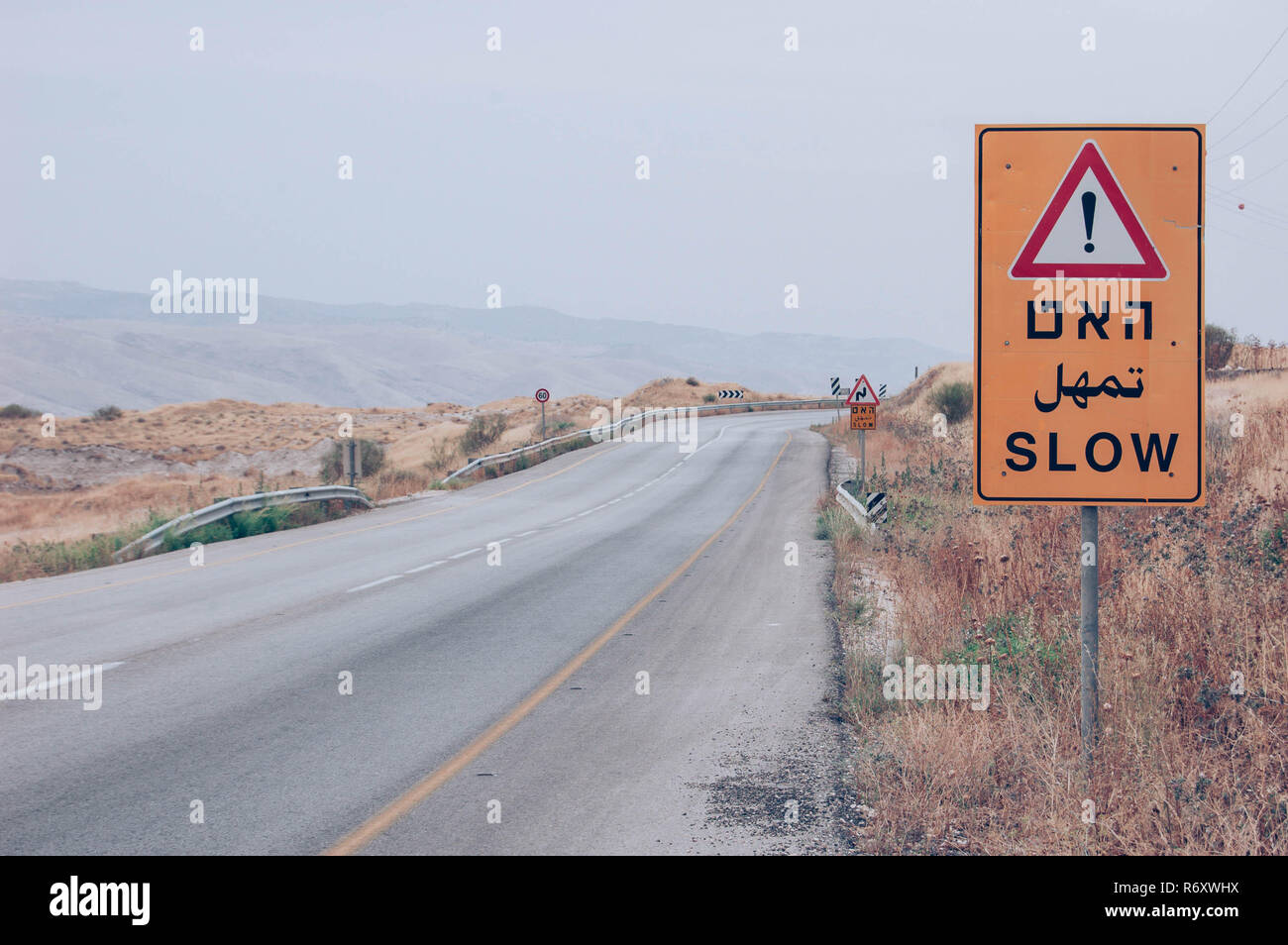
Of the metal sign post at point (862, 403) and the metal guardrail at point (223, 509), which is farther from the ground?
the metal sign post at point (862, 403)

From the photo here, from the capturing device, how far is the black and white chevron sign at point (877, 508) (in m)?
17.9

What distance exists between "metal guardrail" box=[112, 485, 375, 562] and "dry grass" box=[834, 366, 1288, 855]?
13843mm

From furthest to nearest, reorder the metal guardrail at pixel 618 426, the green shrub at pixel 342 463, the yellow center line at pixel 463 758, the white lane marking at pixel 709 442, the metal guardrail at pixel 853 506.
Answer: the white lane marking at pixel 709 442 < the green shrub at pixel 342 463 < the metal guardrail at pixel 618 426 < the metal guardrail at pixel 853 506 < the yellow center line at pixel 463 758

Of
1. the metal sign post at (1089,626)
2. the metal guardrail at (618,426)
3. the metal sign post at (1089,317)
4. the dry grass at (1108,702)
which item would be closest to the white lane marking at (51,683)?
the dry grass at (1108,702)

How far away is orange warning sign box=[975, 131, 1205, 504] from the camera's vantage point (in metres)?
4.88

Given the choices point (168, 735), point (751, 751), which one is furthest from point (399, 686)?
point (751, 751)

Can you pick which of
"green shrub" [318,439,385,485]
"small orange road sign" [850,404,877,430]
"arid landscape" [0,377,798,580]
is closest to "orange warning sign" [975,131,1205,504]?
"arid landscape" [0,377,798,580]

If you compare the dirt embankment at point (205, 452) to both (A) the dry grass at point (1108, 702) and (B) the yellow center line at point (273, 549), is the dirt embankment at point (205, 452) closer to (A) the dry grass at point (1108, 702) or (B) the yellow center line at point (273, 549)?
(B) the yellow center line at point (273, 549)

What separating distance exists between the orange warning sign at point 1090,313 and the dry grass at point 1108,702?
5.02 ft

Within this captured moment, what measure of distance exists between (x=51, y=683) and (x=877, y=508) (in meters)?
13.1

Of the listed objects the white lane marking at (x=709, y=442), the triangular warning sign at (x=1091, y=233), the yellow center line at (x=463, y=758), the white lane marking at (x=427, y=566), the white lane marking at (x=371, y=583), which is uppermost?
the triangular warning sign at (x=1091, y=233)
